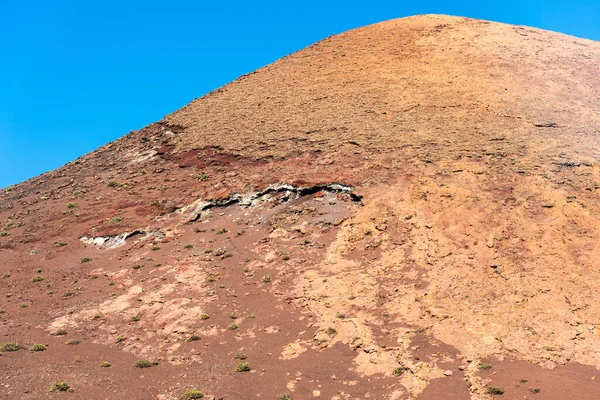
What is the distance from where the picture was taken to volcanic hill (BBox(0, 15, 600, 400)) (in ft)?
45.0

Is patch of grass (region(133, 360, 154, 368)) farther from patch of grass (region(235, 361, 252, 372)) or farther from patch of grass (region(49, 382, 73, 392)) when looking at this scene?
patch of grass (region(235, 361, 252, 372))

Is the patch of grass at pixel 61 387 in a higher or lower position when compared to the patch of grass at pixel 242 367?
higher

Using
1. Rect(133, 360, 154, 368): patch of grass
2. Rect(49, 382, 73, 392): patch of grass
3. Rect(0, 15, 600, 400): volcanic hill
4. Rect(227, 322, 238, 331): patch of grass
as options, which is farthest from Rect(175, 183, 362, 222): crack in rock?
Rect(49, 382, 73, 392): patch of grass

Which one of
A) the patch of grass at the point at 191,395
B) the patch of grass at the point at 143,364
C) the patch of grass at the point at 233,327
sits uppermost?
the patch of grass at the point at 233,327

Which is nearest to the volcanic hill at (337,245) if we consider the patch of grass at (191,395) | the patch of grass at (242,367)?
the patch of grass at (242,367)

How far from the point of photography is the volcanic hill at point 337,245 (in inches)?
540

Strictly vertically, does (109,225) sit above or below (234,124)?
below

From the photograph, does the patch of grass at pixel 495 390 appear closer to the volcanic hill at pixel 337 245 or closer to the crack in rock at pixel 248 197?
the volcanic hill at pixel 337 245

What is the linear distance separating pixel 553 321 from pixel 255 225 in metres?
13.3

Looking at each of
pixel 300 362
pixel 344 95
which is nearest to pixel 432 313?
pixel 300 362

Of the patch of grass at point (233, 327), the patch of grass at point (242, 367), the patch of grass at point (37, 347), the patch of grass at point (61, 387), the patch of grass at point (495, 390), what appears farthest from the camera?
the patch of grass at point (233, 327)

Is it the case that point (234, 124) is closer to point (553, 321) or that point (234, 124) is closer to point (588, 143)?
point (588, 143)

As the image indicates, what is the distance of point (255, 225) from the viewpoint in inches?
914


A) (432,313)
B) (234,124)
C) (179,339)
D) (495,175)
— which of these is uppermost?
(234,124)
